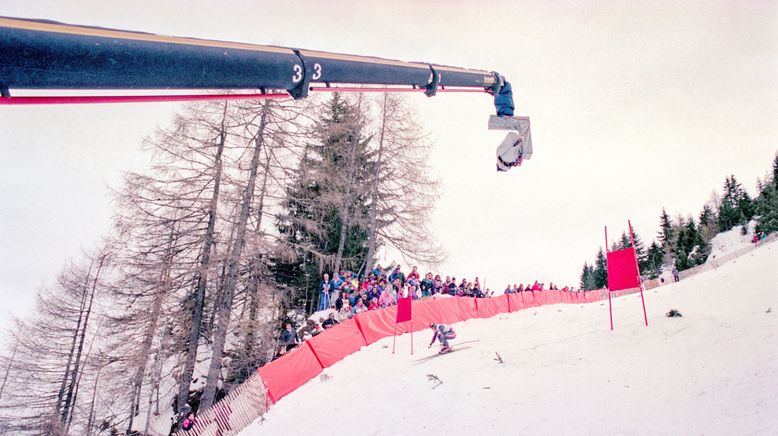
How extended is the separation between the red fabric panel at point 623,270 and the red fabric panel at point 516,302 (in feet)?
36.2

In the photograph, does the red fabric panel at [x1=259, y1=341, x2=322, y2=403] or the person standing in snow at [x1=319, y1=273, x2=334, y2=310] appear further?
the person standing in snow at [x1=319, y1=273, x2=334, y2=310]

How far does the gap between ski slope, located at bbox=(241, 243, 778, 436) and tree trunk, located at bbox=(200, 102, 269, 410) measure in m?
4.33

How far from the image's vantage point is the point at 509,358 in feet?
31.8

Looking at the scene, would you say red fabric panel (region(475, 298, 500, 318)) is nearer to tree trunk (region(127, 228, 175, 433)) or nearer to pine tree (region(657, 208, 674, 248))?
tree trunk (region(127, 228, 175, 433))

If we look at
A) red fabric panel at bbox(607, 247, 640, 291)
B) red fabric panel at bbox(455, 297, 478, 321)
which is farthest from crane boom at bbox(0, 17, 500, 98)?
red fabric panel at bbox(455, 297, 478, 321)

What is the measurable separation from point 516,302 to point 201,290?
47.1 feet

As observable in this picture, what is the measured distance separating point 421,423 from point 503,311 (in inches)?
526

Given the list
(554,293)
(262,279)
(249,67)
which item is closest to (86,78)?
(249,67)

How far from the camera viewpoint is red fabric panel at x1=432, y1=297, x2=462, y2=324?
1662cm

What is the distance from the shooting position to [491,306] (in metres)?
19.3

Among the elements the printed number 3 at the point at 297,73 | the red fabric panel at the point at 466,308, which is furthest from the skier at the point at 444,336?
the printed number 3 at the point at 297,73

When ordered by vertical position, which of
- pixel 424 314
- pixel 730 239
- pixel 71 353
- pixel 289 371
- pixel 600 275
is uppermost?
pixel 730 239

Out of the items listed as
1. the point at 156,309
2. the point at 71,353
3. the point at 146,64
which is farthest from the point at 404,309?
the point at 71,353

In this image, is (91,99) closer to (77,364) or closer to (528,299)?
(528,299)
